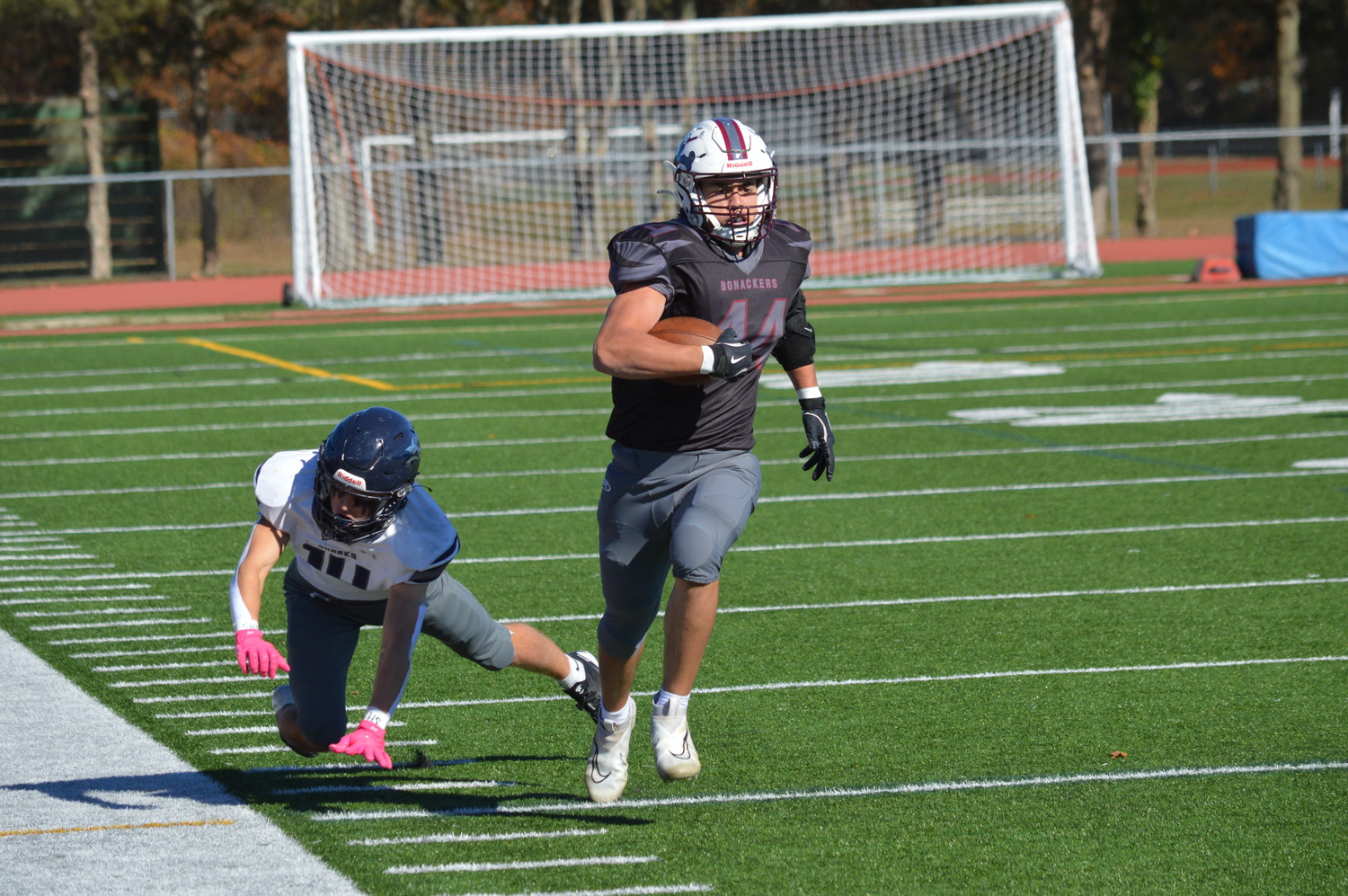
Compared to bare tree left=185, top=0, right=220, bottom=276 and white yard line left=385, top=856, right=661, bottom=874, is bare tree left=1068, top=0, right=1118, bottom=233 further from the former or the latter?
white yard line left=385, top=856, right=661, bottom=874

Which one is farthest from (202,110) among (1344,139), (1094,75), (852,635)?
(852,635)

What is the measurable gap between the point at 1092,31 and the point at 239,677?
30.3m

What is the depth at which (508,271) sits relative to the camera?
25.4 m

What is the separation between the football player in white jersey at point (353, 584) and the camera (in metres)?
4.37

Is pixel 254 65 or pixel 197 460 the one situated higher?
pixel 254 65

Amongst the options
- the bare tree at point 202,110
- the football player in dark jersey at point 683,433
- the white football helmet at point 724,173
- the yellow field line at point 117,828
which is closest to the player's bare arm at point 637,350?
the football player in dark jersey at point 683,433

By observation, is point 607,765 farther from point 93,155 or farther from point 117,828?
point 93,155

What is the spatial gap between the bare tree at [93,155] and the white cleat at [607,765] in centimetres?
2608

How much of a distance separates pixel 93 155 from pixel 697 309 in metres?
27.1

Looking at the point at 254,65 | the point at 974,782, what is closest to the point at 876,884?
the point at 974,782

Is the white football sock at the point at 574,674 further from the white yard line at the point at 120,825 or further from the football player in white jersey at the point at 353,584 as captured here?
the white yard line at the point at 120,825

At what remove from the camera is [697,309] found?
480 cm

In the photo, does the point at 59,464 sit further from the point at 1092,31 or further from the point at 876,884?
the point at 1092,31

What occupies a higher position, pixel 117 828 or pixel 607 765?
pixel 607 765
